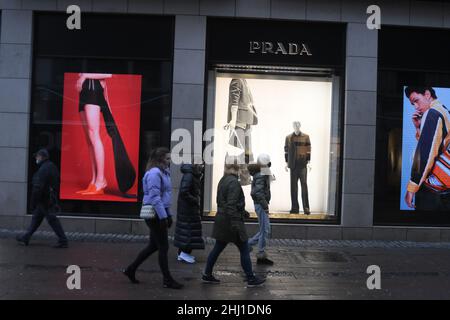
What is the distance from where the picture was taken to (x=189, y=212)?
9203 millimetres

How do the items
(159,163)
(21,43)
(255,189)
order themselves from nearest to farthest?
(159,163) < (255,189) < (21,43)

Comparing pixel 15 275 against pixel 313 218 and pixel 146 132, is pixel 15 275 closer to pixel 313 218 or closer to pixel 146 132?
pixel 146 132

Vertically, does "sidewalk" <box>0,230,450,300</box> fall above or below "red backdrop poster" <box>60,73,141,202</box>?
below

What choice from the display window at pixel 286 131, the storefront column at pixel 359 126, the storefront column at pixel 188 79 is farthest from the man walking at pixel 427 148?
the storefront column at pixel 188 79

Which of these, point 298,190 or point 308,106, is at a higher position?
point 308,106

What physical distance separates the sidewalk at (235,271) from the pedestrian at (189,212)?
391mm

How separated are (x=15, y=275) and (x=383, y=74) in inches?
358

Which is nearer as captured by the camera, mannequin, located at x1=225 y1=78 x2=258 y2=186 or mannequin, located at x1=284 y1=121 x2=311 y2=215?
mannequin, located at x1=225 y1=78 x2=258 y2=186

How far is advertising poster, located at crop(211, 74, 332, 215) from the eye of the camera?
1273cm

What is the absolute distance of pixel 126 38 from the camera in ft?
40.8

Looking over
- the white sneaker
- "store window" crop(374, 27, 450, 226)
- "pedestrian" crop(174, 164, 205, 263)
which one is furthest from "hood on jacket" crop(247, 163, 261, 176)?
"store window" crop(374, 27, 450, 226)

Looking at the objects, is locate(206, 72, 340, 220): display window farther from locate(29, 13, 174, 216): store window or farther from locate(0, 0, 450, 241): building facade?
locate(29, 13, 174, 216): store window

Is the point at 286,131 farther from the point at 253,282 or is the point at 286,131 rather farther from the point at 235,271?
the point at 253,282

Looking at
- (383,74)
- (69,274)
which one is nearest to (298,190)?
(383,74)
